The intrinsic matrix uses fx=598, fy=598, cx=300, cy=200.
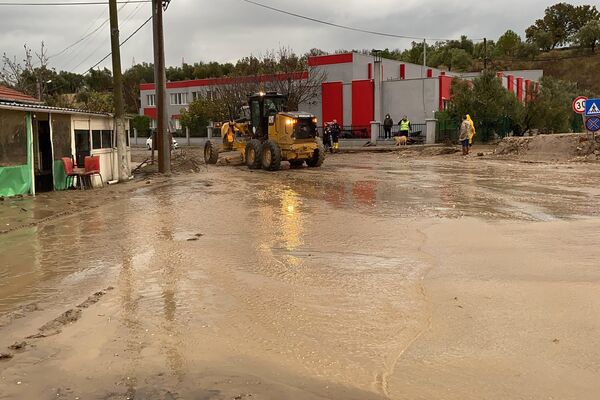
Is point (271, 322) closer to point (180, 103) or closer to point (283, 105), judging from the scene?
point (283, 105)

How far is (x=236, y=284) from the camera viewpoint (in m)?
6.87

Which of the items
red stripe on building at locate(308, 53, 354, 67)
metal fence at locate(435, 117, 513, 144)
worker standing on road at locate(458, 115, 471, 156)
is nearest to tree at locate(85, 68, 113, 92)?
red stripe on building at locate(308, 53, 354, 67)

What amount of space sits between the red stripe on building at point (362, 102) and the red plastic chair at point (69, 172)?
96.4 feet

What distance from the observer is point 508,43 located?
299 ft

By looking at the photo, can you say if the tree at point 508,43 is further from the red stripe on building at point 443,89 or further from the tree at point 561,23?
the red stripe on building at point 443,89

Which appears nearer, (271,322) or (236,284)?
(271,322)

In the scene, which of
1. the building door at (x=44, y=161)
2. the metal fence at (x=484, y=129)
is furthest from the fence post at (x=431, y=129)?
the building door at (x=44, y=161)

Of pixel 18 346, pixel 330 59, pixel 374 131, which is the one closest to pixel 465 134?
pixel 374 131

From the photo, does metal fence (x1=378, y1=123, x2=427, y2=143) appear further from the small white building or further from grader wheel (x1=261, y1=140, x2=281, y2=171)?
the small white building

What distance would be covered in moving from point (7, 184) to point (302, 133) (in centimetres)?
1128

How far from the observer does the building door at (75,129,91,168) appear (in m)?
17.2

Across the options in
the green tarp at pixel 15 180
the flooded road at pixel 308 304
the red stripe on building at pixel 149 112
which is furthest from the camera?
the red stripe on building at pixel 149 112

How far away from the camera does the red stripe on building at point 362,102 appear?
44281 mm

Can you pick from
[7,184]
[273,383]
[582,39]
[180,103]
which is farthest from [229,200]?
[582,39]
